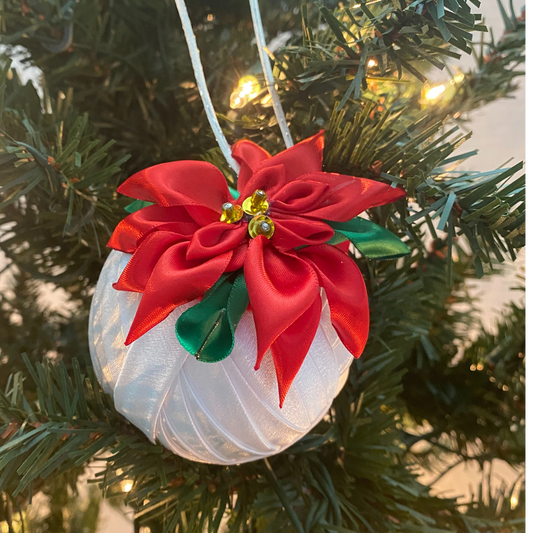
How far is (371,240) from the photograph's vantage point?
0.25 m

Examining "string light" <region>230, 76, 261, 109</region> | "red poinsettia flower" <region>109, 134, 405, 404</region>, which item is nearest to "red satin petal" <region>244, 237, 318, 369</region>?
"red poinsettia flower" <region>109, 134, 405, 404</region>

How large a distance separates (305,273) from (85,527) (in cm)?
41

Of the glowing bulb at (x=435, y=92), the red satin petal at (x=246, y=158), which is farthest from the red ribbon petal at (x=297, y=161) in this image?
the glowing bulb at (x=435, y=92)

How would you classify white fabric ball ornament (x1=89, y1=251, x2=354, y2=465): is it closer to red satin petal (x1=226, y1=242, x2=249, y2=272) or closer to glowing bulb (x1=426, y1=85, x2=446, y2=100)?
red satin petal (x1=226, y1=242, x2=249, y2=272)

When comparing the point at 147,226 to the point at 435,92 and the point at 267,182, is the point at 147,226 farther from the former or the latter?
the point at 435,92

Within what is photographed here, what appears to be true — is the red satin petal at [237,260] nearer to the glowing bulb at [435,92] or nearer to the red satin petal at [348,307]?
the red satin petal at [348,307]

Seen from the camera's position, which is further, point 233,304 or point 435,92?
point 435,92

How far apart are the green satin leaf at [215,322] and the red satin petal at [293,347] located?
0.03 metres

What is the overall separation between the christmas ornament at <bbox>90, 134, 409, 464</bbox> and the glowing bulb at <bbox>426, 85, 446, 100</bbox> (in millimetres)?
154

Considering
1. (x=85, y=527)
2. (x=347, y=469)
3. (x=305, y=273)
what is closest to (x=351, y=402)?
(x=347, y=469)

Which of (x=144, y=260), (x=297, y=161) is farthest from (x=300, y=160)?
(x=144, y=260)

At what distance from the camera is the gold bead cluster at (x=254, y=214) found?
237 mm

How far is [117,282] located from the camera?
240 mm

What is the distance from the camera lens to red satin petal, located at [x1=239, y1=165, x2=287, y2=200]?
25cm
